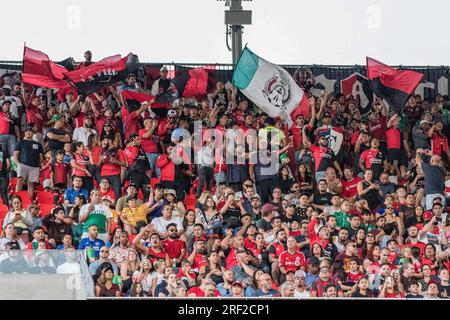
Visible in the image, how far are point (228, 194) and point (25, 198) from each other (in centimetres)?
313

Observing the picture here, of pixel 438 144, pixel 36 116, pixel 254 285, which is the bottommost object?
pixel 254 285

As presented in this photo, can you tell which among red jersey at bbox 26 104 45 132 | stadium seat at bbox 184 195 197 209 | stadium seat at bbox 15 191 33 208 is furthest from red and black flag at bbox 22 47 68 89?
stadium seat at bbox 184 195 197 209

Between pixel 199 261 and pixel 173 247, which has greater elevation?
pixel 173 247

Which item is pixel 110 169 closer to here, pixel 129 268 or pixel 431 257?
pixel 129 268

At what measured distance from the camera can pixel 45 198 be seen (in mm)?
23375

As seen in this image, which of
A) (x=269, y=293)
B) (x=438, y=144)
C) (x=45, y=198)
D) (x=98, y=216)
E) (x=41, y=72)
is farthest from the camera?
(x=41, y=72)

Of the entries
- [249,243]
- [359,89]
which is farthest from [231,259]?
[359,89]

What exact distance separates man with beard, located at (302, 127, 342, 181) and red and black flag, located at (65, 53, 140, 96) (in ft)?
11.6

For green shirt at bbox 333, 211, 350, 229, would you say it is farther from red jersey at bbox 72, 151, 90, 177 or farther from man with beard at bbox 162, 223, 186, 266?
→ red jersey at bbox 72, 151, 90, 177

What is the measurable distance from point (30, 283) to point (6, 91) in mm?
6491

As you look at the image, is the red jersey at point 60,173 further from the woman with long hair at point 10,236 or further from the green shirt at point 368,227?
the green shirt at point 368,227

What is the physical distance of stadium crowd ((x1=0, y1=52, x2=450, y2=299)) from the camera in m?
21.2

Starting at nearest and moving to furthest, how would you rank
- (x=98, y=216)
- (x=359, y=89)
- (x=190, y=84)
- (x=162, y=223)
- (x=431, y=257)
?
(x=431, y=257)
(x=98, y=216)
(x=162, y=223)
(x=190, y=84)
(x=359, y=89)

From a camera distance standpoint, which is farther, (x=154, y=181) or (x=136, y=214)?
(x=154, y=181)
